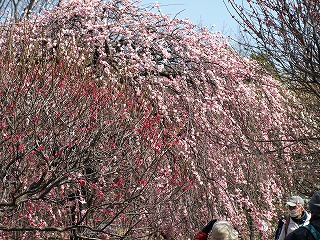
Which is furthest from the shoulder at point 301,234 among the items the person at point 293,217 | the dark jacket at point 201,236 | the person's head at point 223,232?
the person at point 293,217

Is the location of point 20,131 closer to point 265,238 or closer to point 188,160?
point 188,160

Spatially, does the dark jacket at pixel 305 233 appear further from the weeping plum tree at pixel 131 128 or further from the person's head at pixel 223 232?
the weeping plum tree at pixel 131 128

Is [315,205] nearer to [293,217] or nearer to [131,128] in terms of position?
[293,217]

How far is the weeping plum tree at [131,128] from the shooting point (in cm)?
726

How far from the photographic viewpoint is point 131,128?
809cm

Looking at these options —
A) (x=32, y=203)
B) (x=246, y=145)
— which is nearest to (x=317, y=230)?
(x=32, y=203)

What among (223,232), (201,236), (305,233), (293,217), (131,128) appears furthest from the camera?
(131,128)

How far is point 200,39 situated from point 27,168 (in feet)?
13.8

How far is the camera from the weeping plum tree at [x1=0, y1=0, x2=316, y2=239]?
726cm

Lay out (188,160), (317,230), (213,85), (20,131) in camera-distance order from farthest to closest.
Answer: (213,85) < (188,160) < (20,131) < (317,230)

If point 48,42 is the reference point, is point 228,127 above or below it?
below

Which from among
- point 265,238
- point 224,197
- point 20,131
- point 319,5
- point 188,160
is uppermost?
point 319,5

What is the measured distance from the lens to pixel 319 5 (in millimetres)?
7598

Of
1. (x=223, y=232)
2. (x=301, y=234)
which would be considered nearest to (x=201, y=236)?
(x=223, y=232)
